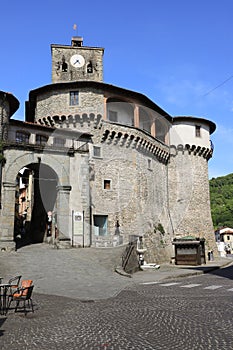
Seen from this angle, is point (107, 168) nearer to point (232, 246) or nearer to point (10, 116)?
point (10, 116)

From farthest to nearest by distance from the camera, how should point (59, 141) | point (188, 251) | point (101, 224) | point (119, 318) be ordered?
point (59, 141)
point (101, 224)
point (188, 251)
point (119, 318)

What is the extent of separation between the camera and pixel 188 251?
2459 centimetres

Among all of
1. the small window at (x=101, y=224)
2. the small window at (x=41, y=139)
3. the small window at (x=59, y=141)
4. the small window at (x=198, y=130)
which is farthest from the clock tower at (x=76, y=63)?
the small window at (x=101, y=224)

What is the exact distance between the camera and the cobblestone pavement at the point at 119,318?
227 inches

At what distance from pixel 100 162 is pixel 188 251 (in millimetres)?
10730

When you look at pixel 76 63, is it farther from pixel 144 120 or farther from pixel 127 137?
Result: pixel 127 137

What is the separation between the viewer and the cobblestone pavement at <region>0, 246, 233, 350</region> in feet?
18.9

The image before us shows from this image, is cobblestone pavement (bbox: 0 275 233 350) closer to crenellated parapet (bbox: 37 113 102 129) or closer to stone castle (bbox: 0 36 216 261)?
stone castle (bbox: 0 36 216 261)

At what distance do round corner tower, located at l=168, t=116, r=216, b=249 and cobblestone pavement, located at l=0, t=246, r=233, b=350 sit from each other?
73.7 ft

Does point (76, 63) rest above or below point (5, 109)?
above

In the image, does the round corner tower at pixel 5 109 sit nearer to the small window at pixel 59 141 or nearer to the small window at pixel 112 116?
the small window at pixel 59 141

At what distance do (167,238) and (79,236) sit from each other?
1349 cm

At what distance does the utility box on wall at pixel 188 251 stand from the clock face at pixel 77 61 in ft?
72.6

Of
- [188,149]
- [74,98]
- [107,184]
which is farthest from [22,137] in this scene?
[188,149]
